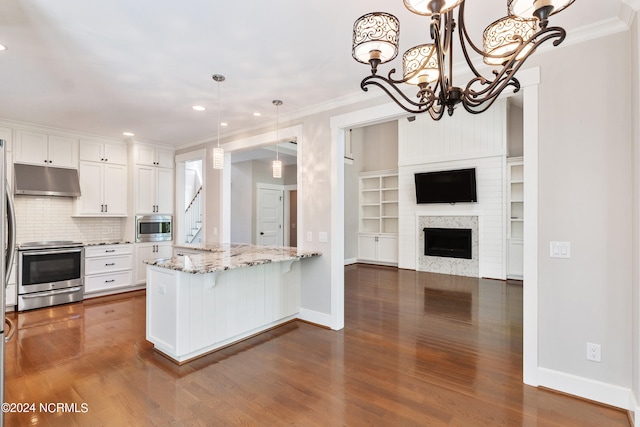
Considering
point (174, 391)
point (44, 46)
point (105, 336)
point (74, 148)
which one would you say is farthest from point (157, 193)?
point (174, 391)

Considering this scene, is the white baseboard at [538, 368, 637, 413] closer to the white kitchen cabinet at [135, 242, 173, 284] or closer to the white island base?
the white island base

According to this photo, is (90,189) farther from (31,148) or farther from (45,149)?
(31,148)

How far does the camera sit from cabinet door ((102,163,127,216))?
539cm

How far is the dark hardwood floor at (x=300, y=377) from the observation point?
82.8 inches

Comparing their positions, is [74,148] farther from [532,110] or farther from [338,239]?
[532,110]

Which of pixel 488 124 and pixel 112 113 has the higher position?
pixel 488 124

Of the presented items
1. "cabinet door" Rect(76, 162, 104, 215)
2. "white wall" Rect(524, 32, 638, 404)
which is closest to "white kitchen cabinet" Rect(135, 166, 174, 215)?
"cabinet door" Rect(76, 162, 104, 215)

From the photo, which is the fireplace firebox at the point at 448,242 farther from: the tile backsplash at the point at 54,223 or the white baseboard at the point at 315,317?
the tile backsplash at the point at 54,223

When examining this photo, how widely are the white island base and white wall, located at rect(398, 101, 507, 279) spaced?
4.60m

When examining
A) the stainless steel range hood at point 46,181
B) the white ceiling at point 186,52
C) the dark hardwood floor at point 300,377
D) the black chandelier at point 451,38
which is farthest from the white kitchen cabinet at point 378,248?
the black chandelier at point 451,38

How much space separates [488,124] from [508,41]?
5563 mm

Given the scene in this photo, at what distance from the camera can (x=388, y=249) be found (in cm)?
813

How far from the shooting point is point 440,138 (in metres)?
7.05

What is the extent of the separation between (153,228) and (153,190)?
0.70 m
